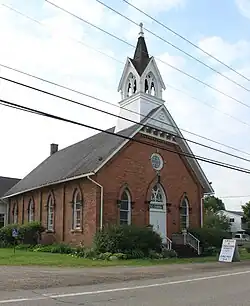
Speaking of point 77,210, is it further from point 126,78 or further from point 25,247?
point 126,78

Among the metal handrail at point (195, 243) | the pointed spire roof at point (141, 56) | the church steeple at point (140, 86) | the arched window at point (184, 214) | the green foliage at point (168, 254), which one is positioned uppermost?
the pointed spire roof at point (141, 56)

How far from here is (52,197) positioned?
104 feet

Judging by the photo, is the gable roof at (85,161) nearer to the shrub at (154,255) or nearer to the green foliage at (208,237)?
the green foliage at (208,237)

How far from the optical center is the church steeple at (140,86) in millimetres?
30297

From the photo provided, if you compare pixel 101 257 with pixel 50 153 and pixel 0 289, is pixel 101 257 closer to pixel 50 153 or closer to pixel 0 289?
pixel 0 289

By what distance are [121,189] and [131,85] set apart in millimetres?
8232

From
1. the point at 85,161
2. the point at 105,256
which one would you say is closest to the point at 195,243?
the point at 105,256

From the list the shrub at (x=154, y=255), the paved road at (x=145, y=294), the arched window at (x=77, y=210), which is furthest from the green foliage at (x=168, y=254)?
the paved road at (x=145, y=294)

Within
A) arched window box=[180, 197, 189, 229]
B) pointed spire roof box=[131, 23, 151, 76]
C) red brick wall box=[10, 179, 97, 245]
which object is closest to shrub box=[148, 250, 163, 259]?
red brick wall box=[10, 179, 97, 245]

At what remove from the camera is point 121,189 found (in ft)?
90.6

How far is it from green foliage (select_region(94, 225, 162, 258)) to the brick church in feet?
5.39

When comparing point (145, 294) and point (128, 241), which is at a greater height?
point (128, 241)

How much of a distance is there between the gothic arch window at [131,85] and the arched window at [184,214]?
27.8ft

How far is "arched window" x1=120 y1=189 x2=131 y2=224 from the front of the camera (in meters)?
27.8
